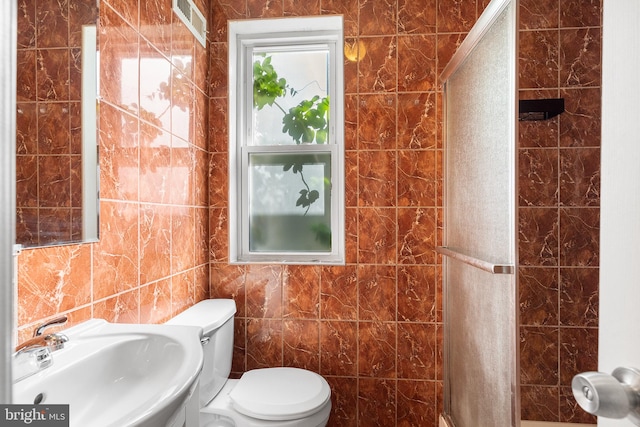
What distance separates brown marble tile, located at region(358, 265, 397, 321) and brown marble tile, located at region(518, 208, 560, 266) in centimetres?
63

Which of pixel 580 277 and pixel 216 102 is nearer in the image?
pixel 580 277

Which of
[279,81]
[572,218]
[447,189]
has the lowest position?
[572,218]

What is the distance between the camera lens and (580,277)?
1762 mm

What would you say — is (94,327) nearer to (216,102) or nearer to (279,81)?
(216,102)

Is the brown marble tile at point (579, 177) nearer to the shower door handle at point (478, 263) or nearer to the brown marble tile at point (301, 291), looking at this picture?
the shower door handle at point (478, 263)

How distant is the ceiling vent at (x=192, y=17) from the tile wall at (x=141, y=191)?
0.04m

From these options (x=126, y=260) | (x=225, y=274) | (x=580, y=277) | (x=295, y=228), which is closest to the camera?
(x=126, y=260)

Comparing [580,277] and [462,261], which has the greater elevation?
[462,261]

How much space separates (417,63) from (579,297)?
1337mm

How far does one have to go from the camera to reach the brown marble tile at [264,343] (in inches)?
78.5

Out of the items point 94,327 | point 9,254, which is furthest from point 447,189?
point 9,254

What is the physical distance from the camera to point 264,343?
78.7 inches

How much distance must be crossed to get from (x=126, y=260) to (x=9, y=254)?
1.21 meters

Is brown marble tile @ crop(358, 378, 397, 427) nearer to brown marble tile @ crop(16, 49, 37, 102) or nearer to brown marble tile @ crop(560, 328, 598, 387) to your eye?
brown marble tile @ crop(560, 328, 598, 387)
